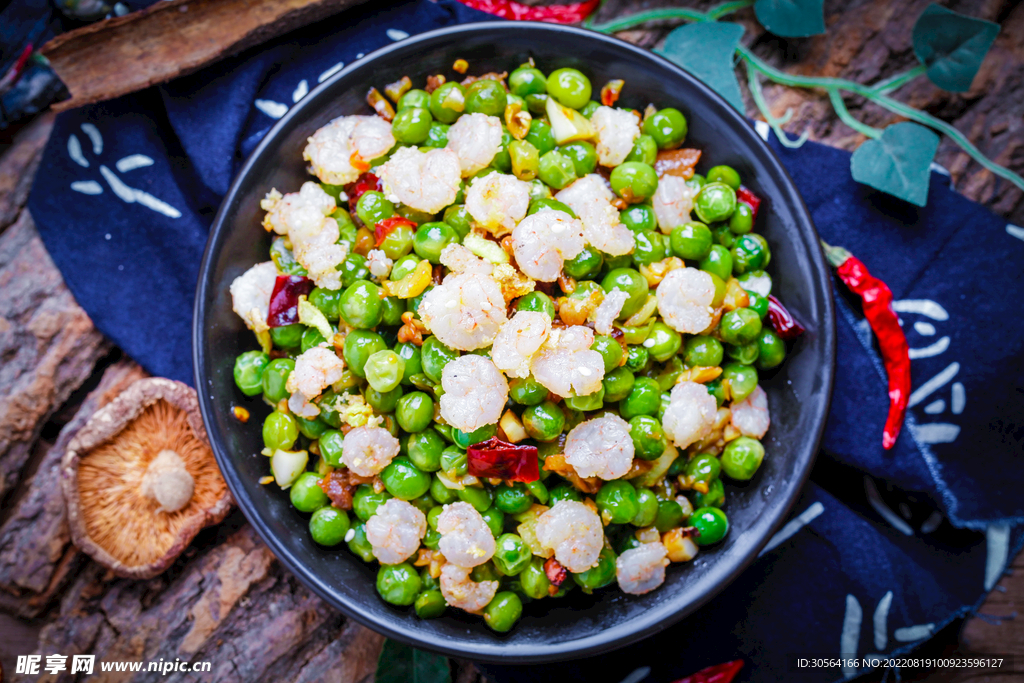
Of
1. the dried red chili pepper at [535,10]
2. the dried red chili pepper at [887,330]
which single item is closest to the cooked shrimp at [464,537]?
the dried red chili pepper at [887,330]

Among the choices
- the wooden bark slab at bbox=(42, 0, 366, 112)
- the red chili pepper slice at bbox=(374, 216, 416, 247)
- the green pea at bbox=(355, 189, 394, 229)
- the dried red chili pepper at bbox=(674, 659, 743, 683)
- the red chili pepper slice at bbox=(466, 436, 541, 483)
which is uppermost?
the wooden bark slab at bbox=(42, 0, 366, 112)

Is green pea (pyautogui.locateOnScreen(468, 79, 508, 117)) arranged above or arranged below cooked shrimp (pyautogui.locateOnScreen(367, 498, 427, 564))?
above

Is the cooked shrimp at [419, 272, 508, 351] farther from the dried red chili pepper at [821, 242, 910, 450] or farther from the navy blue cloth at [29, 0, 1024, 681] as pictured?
the dried red chili pepper at [821, 242, 910, 450]

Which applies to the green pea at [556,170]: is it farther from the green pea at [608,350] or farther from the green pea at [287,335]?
the green pea at [287,335]

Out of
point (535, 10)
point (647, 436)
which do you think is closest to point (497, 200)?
point (647, 436)

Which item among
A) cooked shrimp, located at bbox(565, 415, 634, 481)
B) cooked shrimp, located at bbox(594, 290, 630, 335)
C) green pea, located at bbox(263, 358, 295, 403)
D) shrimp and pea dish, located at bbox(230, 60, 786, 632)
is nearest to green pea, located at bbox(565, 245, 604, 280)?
shrimp and pea dish, located at bbox(230, 60, 786, 632)

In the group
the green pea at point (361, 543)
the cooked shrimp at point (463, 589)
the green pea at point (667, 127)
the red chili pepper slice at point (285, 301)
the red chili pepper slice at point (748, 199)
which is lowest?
the cooked shrimp at point (463, 589)
